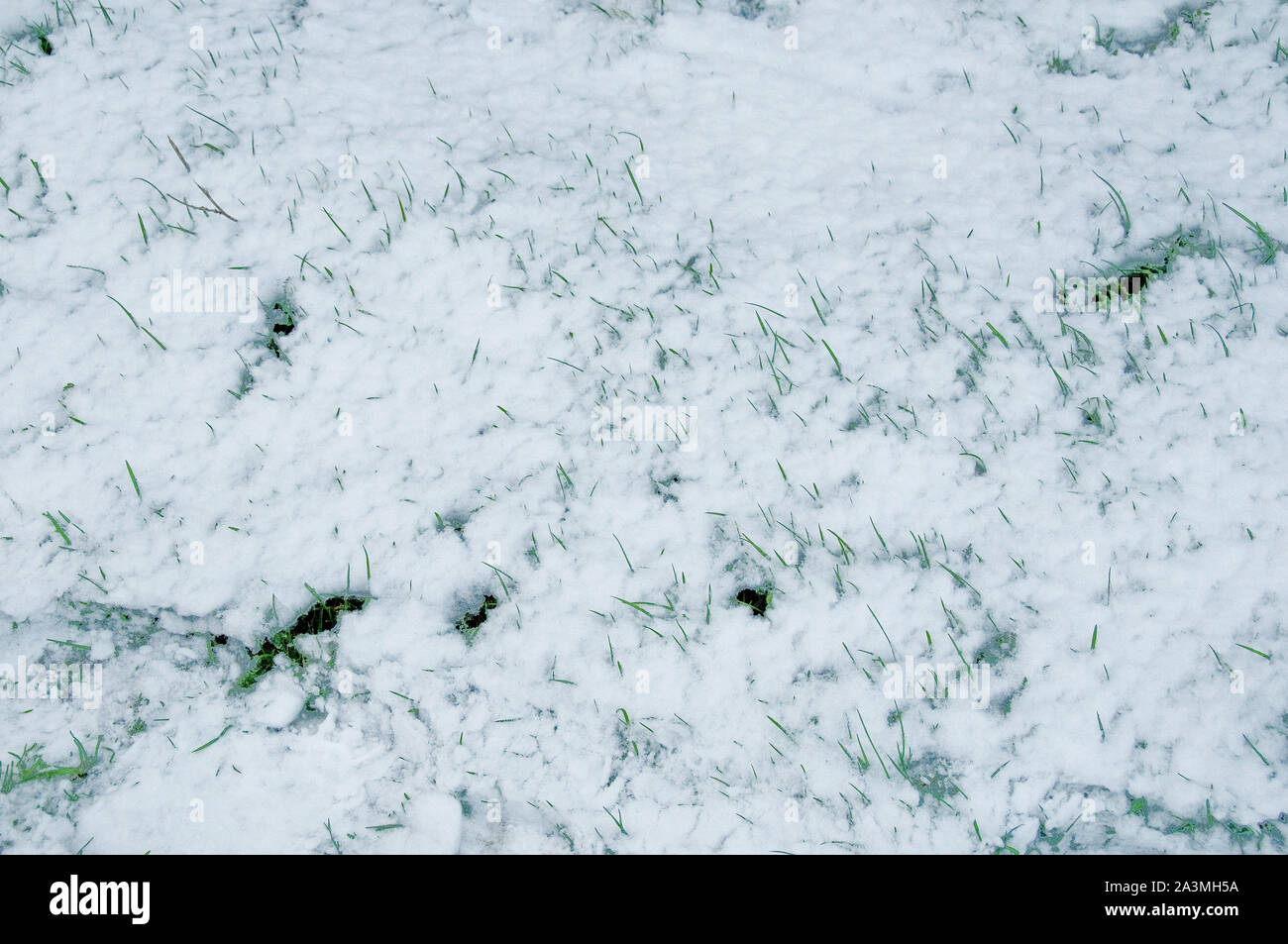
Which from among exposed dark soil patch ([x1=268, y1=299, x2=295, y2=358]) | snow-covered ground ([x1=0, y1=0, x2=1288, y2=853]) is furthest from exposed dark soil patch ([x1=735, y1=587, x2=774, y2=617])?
exposed dark soil patch ([x1=268, y1=299, x2=295, y2=358])

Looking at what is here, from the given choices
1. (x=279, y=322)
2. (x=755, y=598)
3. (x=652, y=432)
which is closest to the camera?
(x=755, y=598)

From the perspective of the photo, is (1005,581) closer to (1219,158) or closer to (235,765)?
(1219,158)

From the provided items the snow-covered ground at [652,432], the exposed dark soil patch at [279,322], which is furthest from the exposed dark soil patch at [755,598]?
the exposed dark soil patch at [279,322]

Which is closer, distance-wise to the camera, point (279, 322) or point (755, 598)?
point (755, 598)

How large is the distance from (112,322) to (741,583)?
9.32 ft

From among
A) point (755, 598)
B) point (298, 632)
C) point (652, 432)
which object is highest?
point (652, 432)

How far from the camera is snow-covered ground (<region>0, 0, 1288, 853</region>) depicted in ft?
7.77

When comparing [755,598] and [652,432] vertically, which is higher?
[652,432]

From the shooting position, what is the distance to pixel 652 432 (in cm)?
288

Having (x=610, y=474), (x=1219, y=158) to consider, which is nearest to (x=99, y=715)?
(x=610, y=474)

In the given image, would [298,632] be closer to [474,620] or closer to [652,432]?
[474,620]

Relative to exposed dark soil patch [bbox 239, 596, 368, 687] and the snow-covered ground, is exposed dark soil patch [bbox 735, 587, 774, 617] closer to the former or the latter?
the snow-covered ground

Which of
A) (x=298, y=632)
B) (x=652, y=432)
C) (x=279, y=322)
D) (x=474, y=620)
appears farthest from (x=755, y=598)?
(x=279, y=322)
